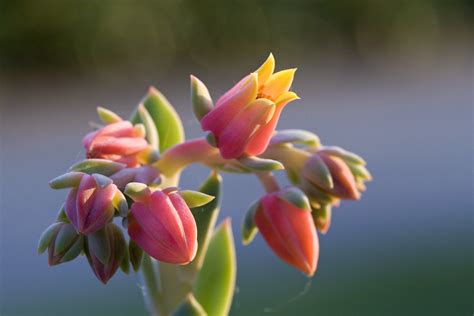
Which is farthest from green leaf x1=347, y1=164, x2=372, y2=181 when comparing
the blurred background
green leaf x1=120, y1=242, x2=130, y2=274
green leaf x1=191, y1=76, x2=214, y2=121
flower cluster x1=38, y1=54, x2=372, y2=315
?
the blurred background

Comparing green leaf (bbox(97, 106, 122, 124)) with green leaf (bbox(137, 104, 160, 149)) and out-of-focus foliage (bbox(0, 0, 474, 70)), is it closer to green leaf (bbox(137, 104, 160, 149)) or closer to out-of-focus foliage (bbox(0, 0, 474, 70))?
green leaf (bbox(137, 104, 160, 149))

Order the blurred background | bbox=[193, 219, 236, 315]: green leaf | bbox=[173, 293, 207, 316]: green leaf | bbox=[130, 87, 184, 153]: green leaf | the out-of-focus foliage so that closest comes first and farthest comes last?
bbox=[173, 293, 207, 316]: green leaf < bbox=[193, 219, 236, 315]: green leaf < bbox=[130, 87, 184, 153]: green leaf < the blurred background < the out-of-focus foliage

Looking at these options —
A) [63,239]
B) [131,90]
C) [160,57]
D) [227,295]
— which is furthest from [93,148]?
[160,57]

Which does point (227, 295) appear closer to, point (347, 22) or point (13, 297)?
point (13, 297)

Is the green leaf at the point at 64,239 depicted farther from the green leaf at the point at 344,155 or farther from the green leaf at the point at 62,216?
the green leaf at the point at 344,155

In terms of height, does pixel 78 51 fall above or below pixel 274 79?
below

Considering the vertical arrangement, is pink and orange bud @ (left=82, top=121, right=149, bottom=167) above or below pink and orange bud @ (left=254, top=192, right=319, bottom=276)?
above

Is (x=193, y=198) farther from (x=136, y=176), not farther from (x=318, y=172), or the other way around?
(x=318, y=172)
